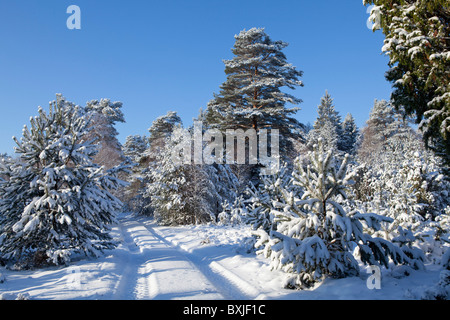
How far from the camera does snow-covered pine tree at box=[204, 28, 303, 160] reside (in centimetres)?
2194

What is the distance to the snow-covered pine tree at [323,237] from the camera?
16.3 ft

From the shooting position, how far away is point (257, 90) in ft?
76.1

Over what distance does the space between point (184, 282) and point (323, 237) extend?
3355mm

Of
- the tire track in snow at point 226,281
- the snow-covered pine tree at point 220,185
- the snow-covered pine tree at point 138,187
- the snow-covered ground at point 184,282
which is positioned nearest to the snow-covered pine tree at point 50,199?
the snow-covered ground at point 184,282

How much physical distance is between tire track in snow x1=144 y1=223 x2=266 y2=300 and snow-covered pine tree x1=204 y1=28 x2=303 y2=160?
49.3ft

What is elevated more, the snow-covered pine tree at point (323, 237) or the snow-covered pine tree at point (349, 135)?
the snow-covered pine tree at point (349, 135)

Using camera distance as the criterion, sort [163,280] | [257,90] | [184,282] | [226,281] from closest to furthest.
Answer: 1. [184,282]
2. [163,280]
3. [226,281]
4. [257,90]

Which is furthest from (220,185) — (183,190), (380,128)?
(380,128)

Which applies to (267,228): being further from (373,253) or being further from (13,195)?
(13,195)

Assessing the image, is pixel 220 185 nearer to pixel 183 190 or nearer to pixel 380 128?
pixel 183 190

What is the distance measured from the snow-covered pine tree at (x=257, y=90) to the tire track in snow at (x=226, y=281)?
49.3 ft

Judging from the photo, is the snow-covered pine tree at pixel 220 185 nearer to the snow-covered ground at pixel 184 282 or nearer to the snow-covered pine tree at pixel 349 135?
the snow-covered ground at pixel 184 282
